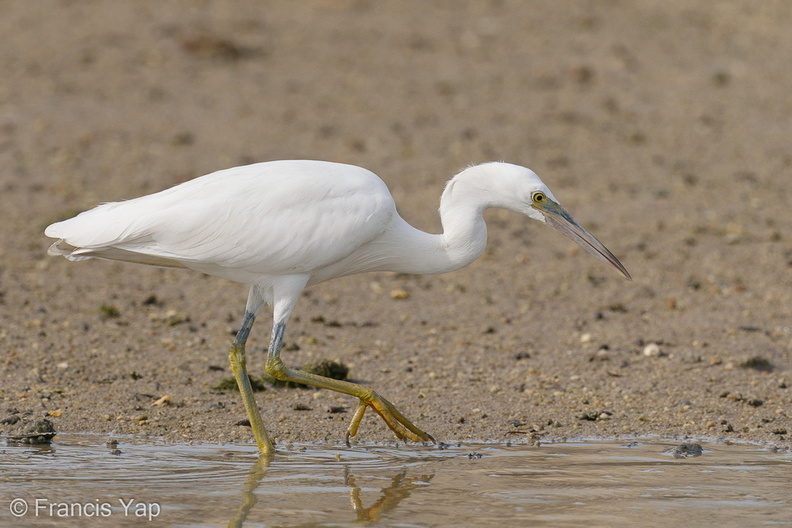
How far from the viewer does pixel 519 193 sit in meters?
7.27

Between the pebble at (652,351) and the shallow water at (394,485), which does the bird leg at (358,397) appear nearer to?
the shallow water at (394,485)

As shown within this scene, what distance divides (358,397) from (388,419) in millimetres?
235

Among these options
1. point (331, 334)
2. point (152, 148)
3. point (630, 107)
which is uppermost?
point (630, 107)

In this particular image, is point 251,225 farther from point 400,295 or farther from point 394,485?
point 400,295

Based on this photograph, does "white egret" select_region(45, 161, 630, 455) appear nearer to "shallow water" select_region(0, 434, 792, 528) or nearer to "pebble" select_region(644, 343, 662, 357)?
"shallow water" select_region(0, 434, 792, 528)

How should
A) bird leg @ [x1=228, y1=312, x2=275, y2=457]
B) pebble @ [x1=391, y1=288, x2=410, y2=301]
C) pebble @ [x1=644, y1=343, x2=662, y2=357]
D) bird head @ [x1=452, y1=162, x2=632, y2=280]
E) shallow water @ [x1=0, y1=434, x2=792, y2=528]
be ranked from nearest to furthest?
1. shallow water @ [x1=0, y1=434, x2=792, y2=528]
2. bird leg @ [x1=228, y1=312, x2=275, y2=457]
3. bird head @ [x1=452, y1=162, x2=632, y2=280]
4. pebble @ [x1=644, y1=343, x2=662, y2=357]
5. pebble @ [x1=391, y1=288, x2=410, y2=301]

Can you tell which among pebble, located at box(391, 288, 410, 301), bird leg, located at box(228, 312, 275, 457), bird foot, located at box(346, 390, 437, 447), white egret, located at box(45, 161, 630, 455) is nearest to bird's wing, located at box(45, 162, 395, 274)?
white egret, located at box(45, 161, 630, 455)

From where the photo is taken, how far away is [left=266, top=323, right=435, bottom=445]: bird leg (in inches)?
278

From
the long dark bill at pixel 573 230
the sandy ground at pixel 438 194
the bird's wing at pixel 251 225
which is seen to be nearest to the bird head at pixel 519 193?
the long dark bill at pixel 573 230

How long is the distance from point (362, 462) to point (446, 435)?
801 millimetres

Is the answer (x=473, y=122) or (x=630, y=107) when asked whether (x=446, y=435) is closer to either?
(x=473, y=122)

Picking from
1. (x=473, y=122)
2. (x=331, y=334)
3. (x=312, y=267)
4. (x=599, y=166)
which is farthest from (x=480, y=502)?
(x=473, y=122)

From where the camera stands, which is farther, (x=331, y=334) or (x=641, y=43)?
(x=641, y=43)

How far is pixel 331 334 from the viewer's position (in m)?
9.54
